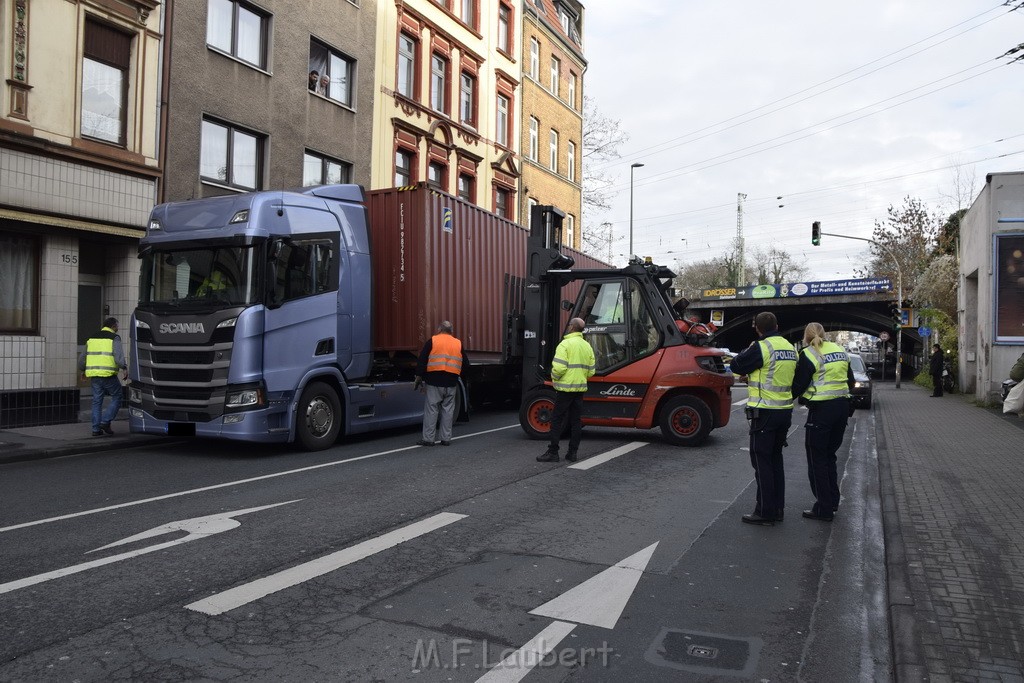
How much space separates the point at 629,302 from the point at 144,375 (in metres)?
6.50

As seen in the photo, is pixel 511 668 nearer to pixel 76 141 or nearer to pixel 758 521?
pixel 758 521

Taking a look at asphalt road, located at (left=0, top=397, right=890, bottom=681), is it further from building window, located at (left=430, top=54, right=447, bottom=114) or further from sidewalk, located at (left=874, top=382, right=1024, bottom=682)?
building window, located at (left=430, top=54, right=447, bottom=114)

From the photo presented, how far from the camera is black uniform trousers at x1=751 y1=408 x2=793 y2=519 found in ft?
22.7

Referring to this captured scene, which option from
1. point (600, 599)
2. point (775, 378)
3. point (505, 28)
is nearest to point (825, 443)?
point (775, 378)

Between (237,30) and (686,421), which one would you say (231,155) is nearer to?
(237,30)

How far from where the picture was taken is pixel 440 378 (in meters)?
11.3

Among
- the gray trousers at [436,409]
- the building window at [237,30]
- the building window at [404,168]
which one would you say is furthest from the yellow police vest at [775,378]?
the building window at [404,168]

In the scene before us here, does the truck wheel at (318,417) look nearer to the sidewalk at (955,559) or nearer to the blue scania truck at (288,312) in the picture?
the blue scania truck at (288,312)

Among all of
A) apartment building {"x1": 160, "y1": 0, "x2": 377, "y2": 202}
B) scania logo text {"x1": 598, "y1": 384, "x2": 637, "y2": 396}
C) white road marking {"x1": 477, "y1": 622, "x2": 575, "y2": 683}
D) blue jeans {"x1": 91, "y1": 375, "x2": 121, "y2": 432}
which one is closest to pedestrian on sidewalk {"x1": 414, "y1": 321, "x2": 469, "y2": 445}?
scania logo text {"x1": 598, "y1": 384, "x2": 637, "y2": 396}

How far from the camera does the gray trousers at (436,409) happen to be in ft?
37.3

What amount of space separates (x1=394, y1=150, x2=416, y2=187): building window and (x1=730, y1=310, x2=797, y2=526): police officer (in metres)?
17.8

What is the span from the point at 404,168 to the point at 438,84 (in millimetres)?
3494

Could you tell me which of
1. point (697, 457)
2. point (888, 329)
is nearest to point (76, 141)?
point (697, 457)

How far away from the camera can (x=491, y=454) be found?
1059 cm
